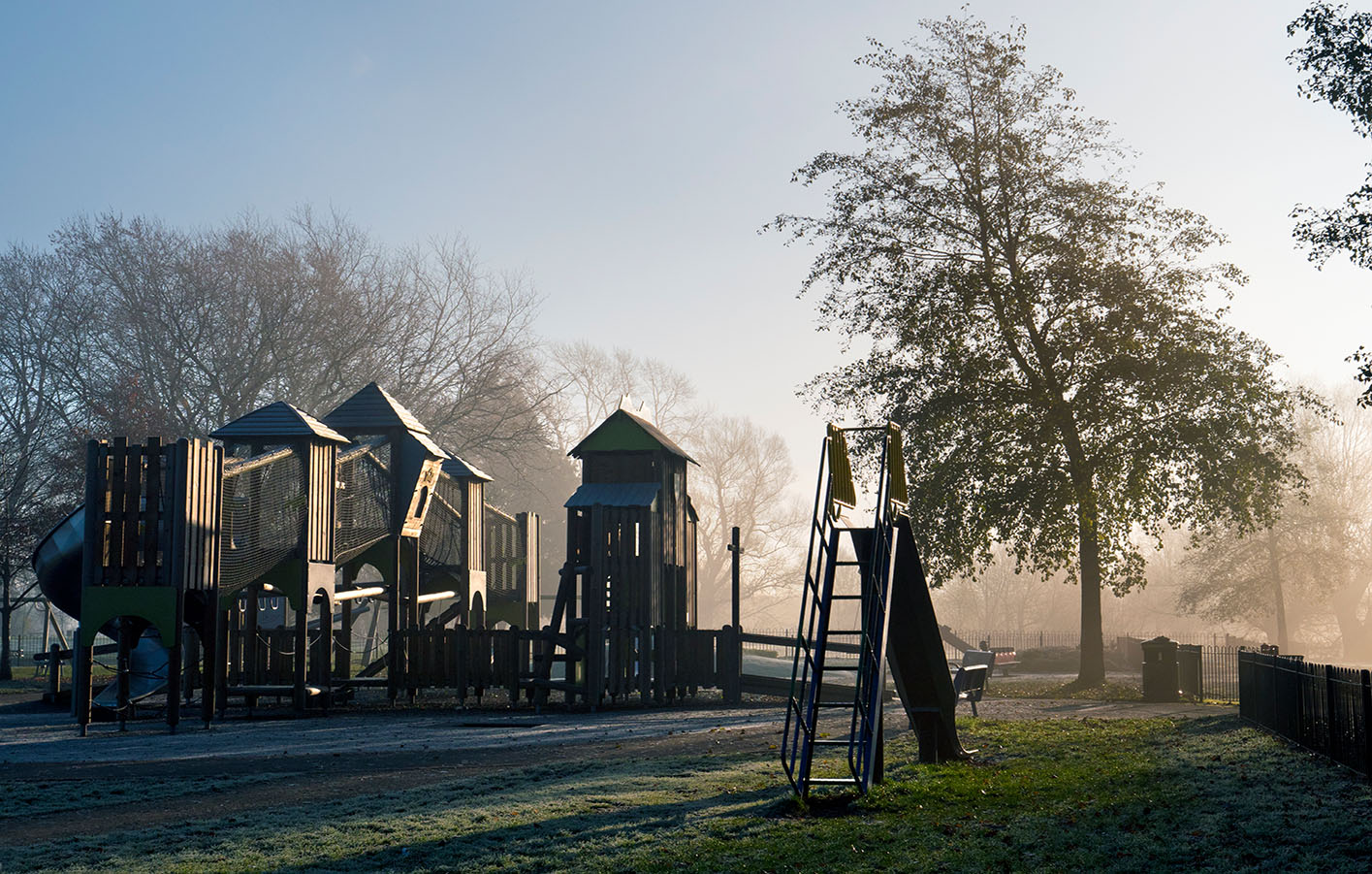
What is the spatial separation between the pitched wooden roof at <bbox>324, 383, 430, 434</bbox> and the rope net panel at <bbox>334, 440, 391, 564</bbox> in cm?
47

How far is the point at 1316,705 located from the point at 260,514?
16.0 meters

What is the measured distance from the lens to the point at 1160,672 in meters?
24.9

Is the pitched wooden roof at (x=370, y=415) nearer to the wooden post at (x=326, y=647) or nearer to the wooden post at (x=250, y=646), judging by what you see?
the wooden post at (x=250, y=646)

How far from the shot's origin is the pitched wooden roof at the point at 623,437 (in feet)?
84.6

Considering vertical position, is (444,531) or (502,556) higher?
(444,531)

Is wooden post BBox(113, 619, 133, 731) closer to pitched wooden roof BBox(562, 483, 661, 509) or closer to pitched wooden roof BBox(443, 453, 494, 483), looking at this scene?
pitched wooden roof BBox(562, 483, 661, 509)

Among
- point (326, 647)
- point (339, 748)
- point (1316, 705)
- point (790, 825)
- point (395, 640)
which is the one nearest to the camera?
point (790, 825)

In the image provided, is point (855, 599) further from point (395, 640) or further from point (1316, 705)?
point (395, 640)

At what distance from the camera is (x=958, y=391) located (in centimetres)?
2938

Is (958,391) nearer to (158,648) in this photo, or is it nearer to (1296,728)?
(1296,728)

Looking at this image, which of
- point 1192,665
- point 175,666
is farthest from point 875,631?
point 1192,665

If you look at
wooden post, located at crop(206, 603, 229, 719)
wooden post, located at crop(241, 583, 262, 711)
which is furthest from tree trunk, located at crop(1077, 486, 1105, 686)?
wooden post, located at crop(206, 603, 229, 719)

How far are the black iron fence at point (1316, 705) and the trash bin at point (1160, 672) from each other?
6.88 m

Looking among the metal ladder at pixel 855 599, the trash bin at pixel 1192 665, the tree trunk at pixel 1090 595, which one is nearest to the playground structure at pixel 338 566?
the tree trunk at pixel 1090 595
